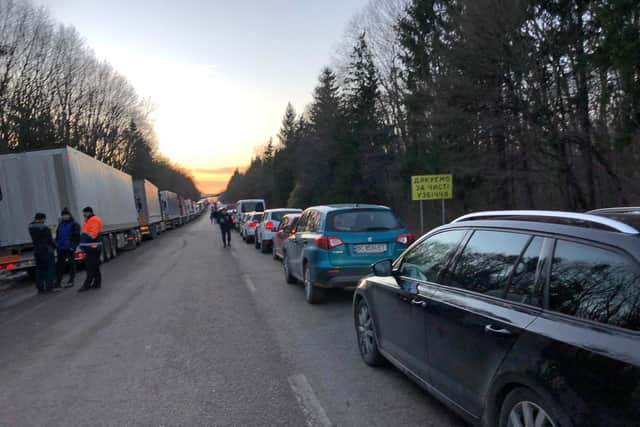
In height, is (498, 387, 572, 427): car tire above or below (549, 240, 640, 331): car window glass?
below

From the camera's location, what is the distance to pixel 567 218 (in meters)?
2.80

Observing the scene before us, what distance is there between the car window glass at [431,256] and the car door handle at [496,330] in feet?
2.88

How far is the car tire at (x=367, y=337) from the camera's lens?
492cm

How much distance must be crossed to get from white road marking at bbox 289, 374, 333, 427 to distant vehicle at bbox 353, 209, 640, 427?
2.70 feet

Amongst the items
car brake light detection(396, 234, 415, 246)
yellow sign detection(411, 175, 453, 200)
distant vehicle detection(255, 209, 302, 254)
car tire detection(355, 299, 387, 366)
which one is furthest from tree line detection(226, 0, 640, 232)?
car tire detection(355, 299, 387, 366)

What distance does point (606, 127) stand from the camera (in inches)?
590

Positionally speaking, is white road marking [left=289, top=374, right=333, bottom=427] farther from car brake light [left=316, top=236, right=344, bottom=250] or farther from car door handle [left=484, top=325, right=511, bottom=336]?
car brake light [left=316, top=236, right=344, bottom=250]

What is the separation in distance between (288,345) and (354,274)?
2226 millimetres

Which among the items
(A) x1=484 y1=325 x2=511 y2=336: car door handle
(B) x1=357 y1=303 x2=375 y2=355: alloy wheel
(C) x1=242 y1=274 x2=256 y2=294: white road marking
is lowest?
(C) x1=242 y1=274 x2=256 y2=294: white road marking

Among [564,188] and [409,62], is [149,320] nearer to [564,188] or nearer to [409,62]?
[564,188]

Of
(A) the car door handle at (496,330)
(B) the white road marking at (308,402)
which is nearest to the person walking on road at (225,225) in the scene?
(B) the white road marking at (308,402)

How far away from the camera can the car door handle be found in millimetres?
2746

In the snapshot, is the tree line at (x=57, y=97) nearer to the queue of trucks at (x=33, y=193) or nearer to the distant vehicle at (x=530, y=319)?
the queue of trucks at (x=33, y=193)

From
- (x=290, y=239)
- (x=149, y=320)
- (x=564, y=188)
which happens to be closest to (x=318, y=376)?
(x=149, y=320)
